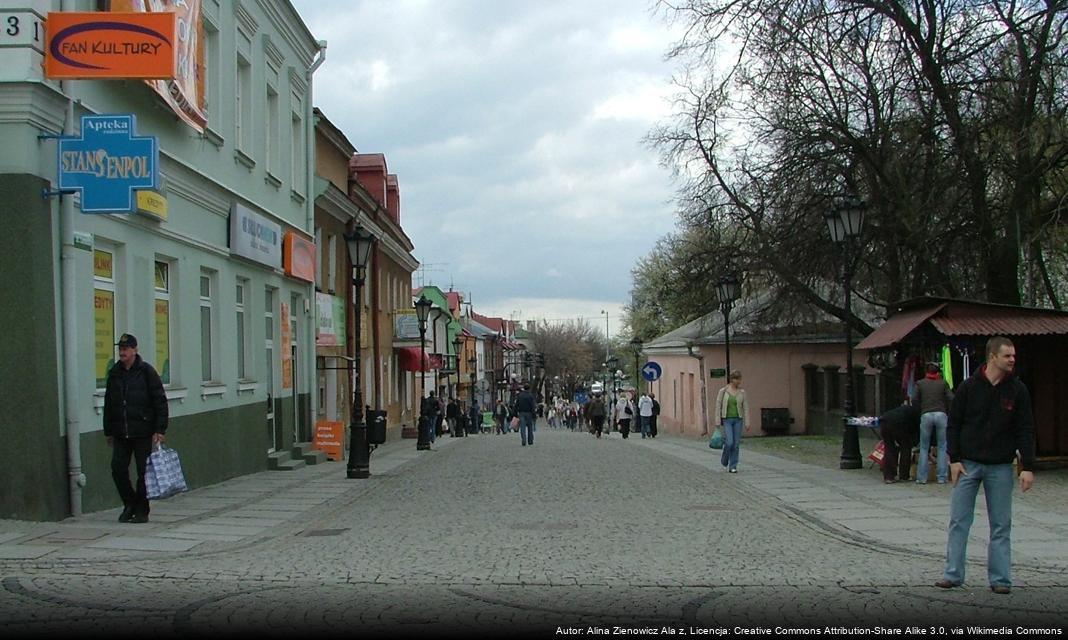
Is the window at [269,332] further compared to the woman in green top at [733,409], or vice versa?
the window at [269,332]

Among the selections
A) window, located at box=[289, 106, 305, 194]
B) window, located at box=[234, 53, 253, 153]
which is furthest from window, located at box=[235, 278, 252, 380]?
window, located at box=[289, 106, 305, 194]

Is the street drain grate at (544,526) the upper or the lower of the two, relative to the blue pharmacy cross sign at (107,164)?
lower

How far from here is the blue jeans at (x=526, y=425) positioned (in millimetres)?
31016

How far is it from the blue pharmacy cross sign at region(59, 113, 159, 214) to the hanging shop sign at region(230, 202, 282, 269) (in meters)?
6.00

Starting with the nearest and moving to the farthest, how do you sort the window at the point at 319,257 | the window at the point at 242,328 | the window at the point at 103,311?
the window at the point at 103,311
the window at the point at 242,328
the window at the point at 319,257

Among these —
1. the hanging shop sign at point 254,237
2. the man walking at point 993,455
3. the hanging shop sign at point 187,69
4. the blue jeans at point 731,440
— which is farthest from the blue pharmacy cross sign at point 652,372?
the man walking at point 993,455

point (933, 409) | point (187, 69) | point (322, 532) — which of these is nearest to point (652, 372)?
point (933, 409)

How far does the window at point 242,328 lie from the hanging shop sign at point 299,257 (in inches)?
98.5

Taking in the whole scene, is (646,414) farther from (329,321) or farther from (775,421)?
(329,321)

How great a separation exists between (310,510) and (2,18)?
645 cm

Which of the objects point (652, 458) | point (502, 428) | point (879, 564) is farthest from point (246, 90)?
point (502, 428)

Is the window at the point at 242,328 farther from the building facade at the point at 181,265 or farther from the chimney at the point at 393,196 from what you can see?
the chimney at the point at 393,196

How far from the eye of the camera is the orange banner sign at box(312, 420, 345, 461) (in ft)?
74.0

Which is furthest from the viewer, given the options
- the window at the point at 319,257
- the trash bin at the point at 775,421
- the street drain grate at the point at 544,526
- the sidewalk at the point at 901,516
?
the trash bin at the point at 775,421
